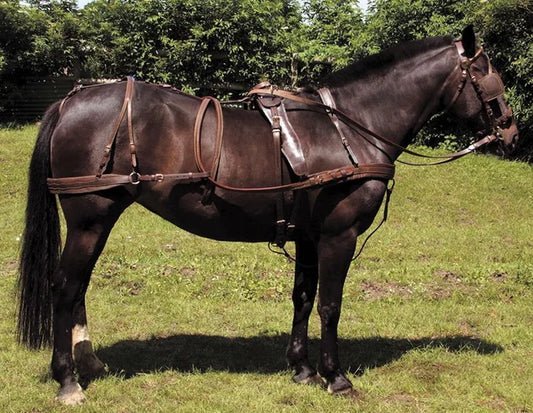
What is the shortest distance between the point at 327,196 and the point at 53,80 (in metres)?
12.8

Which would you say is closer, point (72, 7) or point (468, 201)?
point (468, 201)

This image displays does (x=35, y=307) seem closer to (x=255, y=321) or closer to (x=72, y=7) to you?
(x=255, y=321)

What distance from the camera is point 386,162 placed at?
410 centimetres

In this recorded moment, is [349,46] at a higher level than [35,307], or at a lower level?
higher

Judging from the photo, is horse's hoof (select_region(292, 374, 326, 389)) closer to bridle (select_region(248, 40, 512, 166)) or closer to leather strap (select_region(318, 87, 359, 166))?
leather strap (select_region(318, 87, 359, 166))

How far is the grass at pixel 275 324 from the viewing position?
398 cm

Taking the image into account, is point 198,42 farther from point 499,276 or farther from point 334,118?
point 334,118

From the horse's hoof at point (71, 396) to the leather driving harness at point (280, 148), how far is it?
1.27m

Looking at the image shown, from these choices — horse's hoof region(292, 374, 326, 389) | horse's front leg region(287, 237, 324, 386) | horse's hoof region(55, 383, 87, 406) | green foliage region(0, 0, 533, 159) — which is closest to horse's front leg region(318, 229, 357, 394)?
horse's hoof region(292, 374, 326, 389)

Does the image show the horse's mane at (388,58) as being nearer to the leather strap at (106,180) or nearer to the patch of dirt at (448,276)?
the leather strap at (106,180)

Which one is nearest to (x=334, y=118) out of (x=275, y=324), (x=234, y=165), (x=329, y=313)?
(x=234, y=165)

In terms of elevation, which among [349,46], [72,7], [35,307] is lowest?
[35,307]

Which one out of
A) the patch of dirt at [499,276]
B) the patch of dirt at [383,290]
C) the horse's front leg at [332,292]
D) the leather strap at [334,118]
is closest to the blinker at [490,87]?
the leather strap at [334,118]

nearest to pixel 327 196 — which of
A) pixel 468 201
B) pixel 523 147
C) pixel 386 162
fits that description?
pixel 386 162
